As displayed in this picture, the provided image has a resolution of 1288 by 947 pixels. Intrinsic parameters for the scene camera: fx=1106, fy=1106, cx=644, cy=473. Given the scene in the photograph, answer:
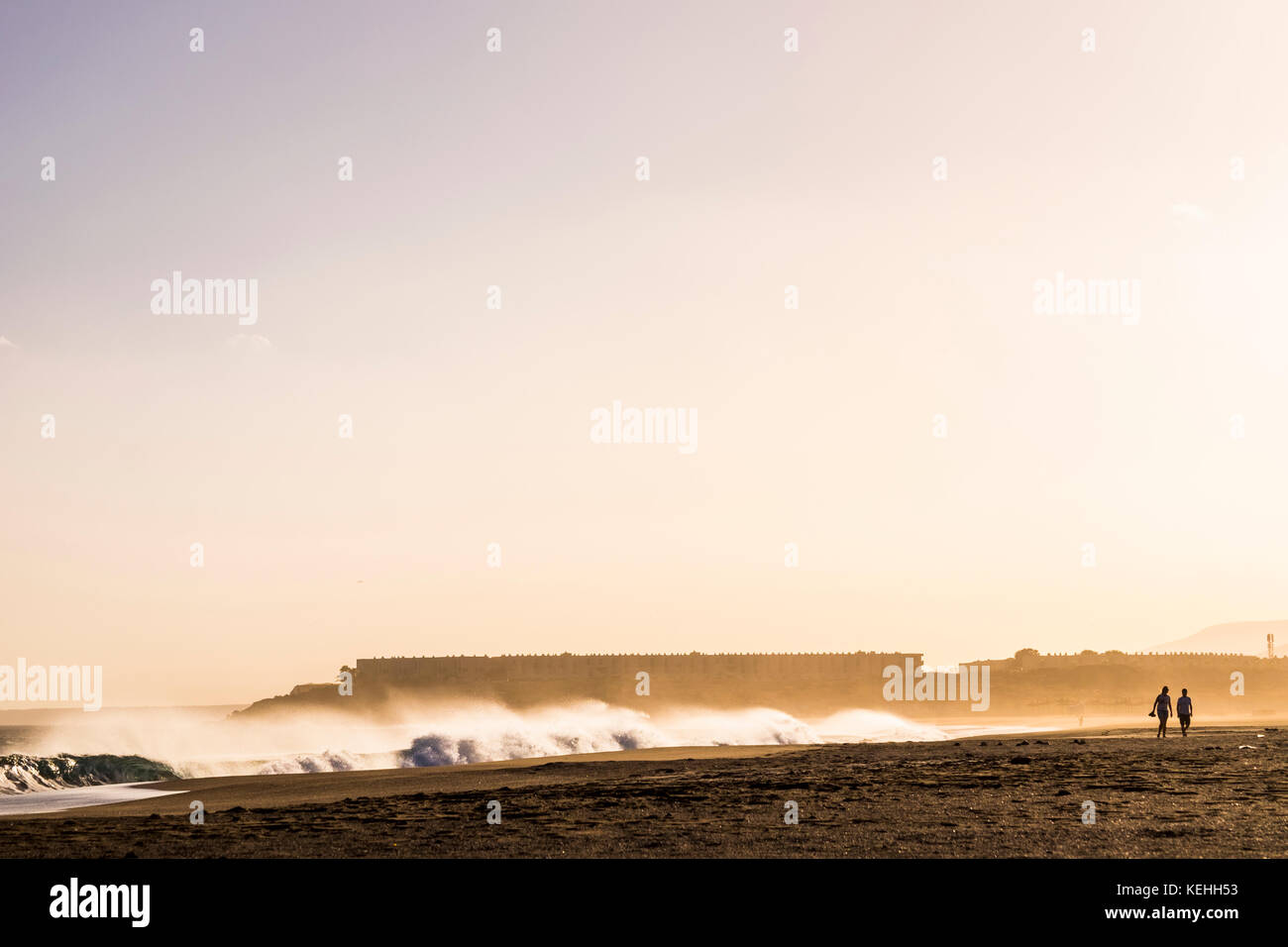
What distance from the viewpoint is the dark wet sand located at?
13.7 m

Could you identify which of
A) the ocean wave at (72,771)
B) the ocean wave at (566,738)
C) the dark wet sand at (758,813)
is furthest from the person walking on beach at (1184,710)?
the ocean wave at (72,771)

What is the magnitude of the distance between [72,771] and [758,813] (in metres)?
37.7

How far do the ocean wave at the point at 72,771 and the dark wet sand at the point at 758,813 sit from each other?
12927mm

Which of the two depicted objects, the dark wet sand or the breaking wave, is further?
the breaking wave

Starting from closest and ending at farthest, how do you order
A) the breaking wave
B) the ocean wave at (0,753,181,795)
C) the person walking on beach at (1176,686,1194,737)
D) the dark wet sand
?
the dark wet sand < the person walking on beach at (1176,686,1194,737) < the ocean wave at (0,753,181,795) < the breaking wave

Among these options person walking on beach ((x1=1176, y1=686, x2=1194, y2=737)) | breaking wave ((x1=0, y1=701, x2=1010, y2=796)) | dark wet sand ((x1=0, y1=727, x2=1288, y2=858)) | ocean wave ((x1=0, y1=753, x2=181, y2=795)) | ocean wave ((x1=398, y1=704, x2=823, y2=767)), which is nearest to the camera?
dark wet sand ((x1=0, y1=727, x2=1288, y2=858))

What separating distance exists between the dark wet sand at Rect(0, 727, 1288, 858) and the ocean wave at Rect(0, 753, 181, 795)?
509 inches

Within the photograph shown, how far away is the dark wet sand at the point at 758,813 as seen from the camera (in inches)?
540

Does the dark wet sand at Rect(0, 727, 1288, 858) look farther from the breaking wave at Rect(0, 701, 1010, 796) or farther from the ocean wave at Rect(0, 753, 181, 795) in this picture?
the breaking wave at Rect(0, 701, 1010, 796)

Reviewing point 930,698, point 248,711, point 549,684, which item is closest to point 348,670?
point 248,711

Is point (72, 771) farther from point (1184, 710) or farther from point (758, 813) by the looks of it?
point (1184, 710)

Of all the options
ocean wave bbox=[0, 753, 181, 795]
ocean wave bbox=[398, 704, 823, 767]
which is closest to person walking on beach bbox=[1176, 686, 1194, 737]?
ocean wave bbox=[398, 704, 823, 767]

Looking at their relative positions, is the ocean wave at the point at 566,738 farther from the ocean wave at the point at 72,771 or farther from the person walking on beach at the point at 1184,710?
the person walking on beach at the point at 1184,710

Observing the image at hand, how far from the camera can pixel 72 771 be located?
147 ft
